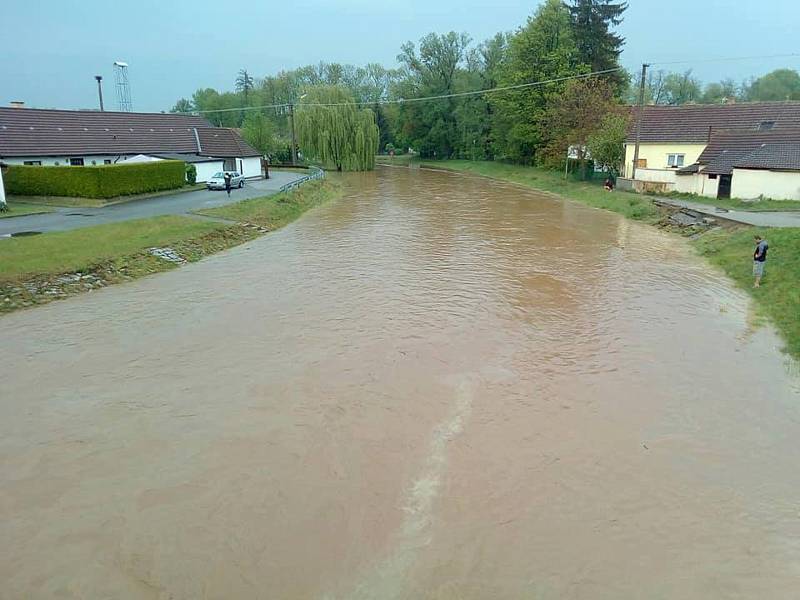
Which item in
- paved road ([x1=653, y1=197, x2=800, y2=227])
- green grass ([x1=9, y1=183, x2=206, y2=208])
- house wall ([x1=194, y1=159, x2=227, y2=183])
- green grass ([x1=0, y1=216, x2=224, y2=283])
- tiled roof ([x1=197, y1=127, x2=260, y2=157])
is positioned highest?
tiled roof ([x1=197, y1=127, x2=260, y2=157])

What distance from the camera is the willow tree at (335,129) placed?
6006 cm

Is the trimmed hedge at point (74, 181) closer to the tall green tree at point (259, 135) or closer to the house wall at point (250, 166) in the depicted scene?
the house wall at point (250, 166)

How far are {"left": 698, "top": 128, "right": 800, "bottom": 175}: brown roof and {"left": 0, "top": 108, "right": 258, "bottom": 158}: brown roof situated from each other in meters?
31.1

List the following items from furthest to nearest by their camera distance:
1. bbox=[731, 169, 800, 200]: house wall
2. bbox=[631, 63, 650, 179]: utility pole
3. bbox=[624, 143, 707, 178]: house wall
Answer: bbox=[624, 143, 707, 178]: house wall < bbox=[631, 63, 650, 179]: utility pole < bbox=[731, 169, 800, 200]: house wall

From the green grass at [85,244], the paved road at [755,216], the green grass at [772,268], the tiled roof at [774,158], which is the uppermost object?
the tiled roof at [774,158]

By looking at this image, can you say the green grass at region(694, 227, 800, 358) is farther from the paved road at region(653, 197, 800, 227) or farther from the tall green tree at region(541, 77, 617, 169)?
the tall green tree at region(541, 77, 617, 169)

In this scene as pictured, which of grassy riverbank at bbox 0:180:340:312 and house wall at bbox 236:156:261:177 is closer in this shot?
grassy riverbank at bbox 0:180:340:312

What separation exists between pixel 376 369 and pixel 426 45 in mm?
69587

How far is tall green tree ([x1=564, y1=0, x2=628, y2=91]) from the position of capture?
54.5 meters

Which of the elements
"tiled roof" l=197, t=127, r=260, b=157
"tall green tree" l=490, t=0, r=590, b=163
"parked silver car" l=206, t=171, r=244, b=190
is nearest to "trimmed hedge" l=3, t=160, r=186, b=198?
"parked silver car" l=206, t=171, r=244, b=190

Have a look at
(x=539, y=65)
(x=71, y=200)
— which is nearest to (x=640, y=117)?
(x=539, y=65)

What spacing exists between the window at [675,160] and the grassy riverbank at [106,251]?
2704 cm

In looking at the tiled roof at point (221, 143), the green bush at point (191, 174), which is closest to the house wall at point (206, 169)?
the green bush at point (191, 174)

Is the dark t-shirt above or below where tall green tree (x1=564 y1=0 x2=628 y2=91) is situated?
below
